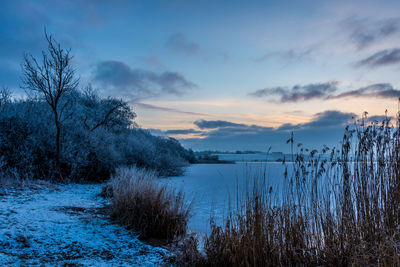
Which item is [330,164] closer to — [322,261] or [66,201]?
[322,261]

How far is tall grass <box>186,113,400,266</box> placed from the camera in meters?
3.54

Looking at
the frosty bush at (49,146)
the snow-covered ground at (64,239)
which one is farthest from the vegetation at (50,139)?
the snow-covered ground at (64,239)

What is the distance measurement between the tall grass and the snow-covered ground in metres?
1.09

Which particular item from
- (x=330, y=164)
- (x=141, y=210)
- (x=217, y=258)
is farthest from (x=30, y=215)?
(x=330, y=164)

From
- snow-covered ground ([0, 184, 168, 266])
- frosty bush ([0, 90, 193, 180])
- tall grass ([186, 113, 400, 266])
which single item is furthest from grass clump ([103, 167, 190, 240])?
frosty bush ([0, 90, 193, 180])

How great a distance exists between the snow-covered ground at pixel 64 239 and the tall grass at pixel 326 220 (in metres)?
1.09

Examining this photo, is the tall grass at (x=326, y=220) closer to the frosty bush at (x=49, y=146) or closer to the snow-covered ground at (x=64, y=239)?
the snow-covered ground at (x=64, y=239)

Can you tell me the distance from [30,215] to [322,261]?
454 centimetres

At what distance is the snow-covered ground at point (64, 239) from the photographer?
3.42 meters

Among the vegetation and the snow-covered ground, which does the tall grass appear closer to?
the snow-covered ground

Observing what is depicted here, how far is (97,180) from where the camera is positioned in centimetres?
1275

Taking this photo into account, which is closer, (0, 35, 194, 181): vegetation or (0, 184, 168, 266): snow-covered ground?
(0, 184, 168, 266): snow-covered ground

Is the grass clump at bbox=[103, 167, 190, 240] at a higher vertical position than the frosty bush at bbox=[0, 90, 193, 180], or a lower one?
lower

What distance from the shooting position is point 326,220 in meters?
3.83
